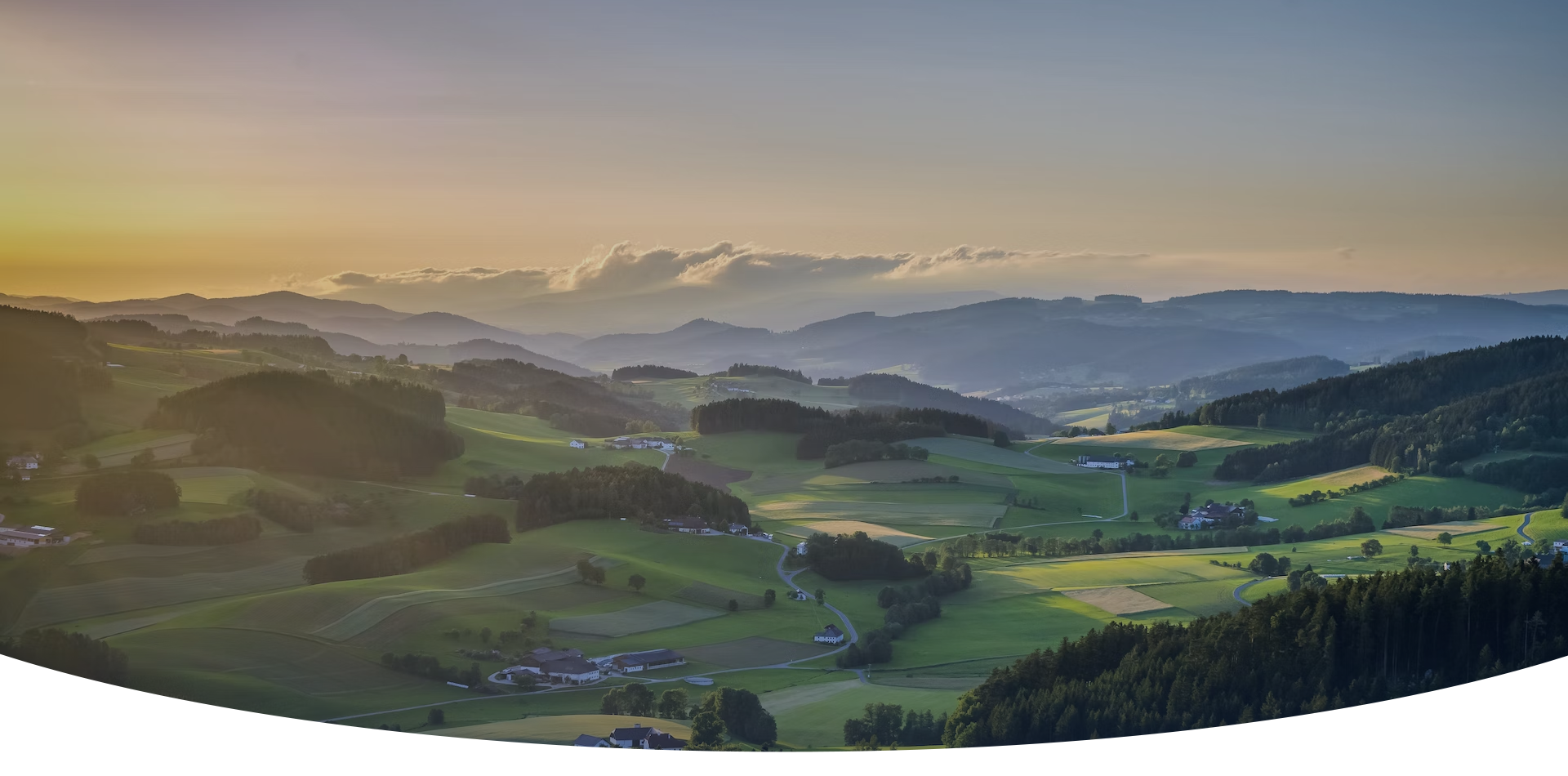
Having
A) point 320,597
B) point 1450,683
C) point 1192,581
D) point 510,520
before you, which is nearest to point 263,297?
point 510,520

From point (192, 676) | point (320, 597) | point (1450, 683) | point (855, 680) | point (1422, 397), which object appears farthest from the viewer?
point (1422, 397)

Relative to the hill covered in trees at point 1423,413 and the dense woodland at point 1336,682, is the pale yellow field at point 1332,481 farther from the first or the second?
the dense woodland at point 1336,682

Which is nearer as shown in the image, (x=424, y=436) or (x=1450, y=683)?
(x=1450, y=683)

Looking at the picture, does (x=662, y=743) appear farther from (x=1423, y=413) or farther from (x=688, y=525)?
(x=1423, y=413)

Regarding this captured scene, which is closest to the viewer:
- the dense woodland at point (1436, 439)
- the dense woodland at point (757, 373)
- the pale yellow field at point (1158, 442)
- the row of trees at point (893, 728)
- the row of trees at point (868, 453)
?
the row of trees at point (893, 728)

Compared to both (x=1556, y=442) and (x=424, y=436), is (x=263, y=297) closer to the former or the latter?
(x=424, y=436)

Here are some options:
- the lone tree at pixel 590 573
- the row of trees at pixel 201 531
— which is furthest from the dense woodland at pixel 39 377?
the lone tree at pixel 590 573

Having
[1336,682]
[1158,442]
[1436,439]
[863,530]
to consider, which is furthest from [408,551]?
[1158,442]
